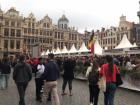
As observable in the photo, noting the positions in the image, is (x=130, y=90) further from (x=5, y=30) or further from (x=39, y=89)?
(x=5, y=30)

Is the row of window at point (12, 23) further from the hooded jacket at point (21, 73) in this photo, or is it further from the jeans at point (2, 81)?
the hooded jacket at point (21, 73)

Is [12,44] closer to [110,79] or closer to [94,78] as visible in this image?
[94,78]

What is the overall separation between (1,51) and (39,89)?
7046 centimetres

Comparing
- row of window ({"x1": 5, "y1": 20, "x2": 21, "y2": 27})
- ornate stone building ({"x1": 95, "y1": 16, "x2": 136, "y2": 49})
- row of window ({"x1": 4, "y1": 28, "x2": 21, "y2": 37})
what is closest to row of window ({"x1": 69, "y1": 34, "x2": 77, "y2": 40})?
ornate stone building ({"x1": 95, "y1": 16, "x2": 136, "y2": 49})

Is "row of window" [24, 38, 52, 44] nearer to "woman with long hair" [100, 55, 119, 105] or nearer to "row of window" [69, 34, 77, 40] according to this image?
"row of window" [69, 34, 77, 40]

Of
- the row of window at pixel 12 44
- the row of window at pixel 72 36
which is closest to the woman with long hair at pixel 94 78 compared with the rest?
the row of window at pixel 12 44

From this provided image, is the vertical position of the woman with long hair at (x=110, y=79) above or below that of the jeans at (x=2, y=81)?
above

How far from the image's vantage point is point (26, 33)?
88.0 m

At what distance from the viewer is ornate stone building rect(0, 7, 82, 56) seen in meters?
83.9

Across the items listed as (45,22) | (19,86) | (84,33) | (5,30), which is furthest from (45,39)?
(19,86)

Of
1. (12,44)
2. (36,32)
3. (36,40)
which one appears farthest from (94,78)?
(36,32)

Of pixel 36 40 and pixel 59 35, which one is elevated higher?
pixel 59 35

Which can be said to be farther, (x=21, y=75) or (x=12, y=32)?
(x=12, y=32)

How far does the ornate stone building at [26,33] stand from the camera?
8389cm
